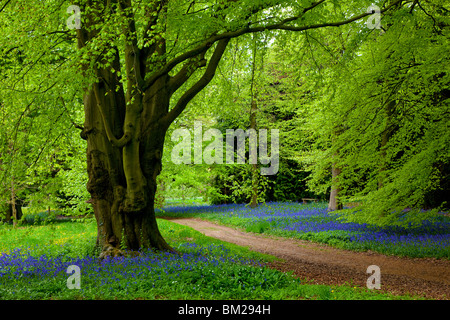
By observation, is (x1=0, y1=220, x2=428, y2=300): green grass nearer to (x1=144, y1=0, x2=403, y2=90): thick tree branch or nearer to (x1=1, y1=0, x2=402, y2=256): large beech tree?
(x1=1, y1=0, x2=402, y2=256): large beech tree

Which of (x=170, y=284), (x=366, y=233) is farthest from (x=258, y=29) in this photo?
(x=366, y=233)

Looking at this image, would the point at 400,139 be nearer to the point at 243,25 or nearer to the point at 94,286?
the point at 243,25

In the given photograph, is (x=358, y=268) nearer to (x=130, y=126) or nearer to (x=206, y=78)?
(x=206, y=78)

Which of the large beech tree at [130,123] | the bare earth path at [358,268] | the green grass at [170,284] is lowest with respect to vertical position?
the bare earth path at [358,268]

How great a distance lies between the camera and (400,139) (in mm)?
11133

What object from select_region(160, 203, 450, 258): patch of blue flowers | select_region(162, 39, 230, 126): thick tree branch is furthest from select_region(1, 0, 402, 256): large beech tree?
select_region(160, 203, 450, 258): patch of blue flowers

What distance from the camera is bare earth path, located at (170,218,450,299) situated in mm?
7255

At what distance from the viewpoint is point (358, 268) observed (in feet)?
30.0

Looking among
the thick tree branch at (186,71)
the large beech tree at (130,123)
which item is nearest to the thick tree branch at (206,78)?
the large beech tree at (130,123)

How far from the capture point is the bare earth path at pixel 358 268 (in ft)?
23.8

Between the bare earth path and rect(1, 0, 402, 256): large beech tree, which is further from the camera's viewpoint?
rect(1, 0, 402, 256): large beech tree

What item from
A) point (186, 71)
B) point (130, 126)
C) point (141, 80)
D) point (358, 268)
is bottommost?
point (358, 268)

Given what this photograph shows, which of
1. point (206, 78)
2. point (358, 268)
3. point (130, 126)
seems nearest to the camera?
point (130, 126)

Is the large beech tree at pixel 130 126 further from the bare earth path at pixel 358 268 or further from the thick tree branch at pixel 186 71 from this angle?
the bare earth path at pixel 358 268
